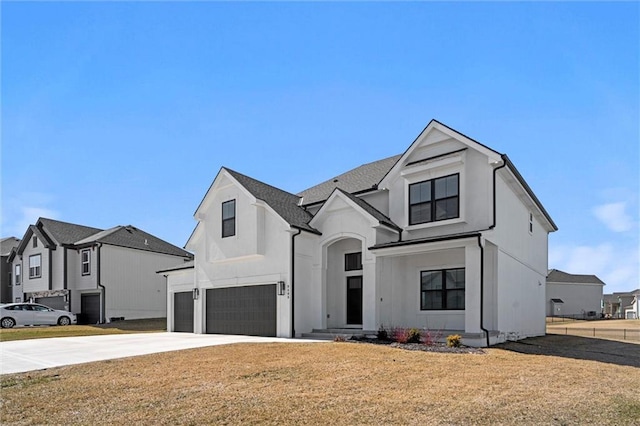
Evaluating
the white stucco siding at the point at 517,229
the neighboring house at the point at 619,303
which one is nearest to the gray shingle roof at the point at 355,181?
the white stucco siding at the point at 517,229

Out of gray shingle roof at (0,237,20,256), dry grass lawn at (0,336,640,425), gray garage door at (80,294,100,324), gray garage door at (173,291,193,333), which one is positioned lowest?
gray garage door at (80,294,100,324)

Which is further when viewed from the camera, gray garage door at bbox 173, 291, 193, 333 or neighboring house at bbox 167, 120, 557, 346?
gray garage door at bbox 173, 291, 193, 333

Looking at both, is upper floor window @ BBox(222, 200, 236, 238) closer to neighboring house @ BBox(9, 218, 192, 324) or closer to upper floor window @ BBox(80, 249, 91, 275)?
neighboring house @ BBox(9, 218, 192, 324)

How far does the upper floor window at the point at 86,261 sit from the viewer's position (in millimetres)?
36844

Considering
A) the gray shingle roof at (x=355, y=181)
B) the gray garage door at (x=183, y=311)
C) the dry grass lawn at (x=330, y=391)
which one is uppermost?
the gray shingle roof at (x=355, y=181)

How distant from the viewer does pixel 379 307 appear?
18844 millimetres

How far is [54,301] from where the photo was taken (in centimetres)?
3838

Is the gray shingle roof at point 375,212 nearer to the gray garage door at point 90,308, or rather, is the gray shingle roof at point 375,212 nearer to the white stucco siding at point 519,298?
the white stucco siding at point 519,298

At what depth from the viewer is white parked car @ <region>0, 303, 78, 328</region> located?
28888mm

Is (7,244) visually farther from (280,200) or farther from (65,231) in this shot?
(280,200)

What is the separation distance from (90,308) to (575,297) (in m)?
52.6

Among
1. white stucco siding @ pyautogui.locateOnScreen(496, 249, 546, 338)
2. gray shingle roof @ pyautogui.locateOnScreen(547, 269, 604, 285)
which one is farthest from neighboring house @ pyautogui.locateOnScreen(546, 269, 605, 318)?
white stucco siding @ pyautogui.locateOnScreen(496, 249, 546, 338)

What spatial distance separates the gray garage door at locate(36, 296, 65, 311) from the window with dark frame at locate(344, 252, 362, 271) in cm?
2678

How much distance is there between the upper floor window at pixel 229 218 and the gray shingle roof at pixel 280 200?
1240 mm
